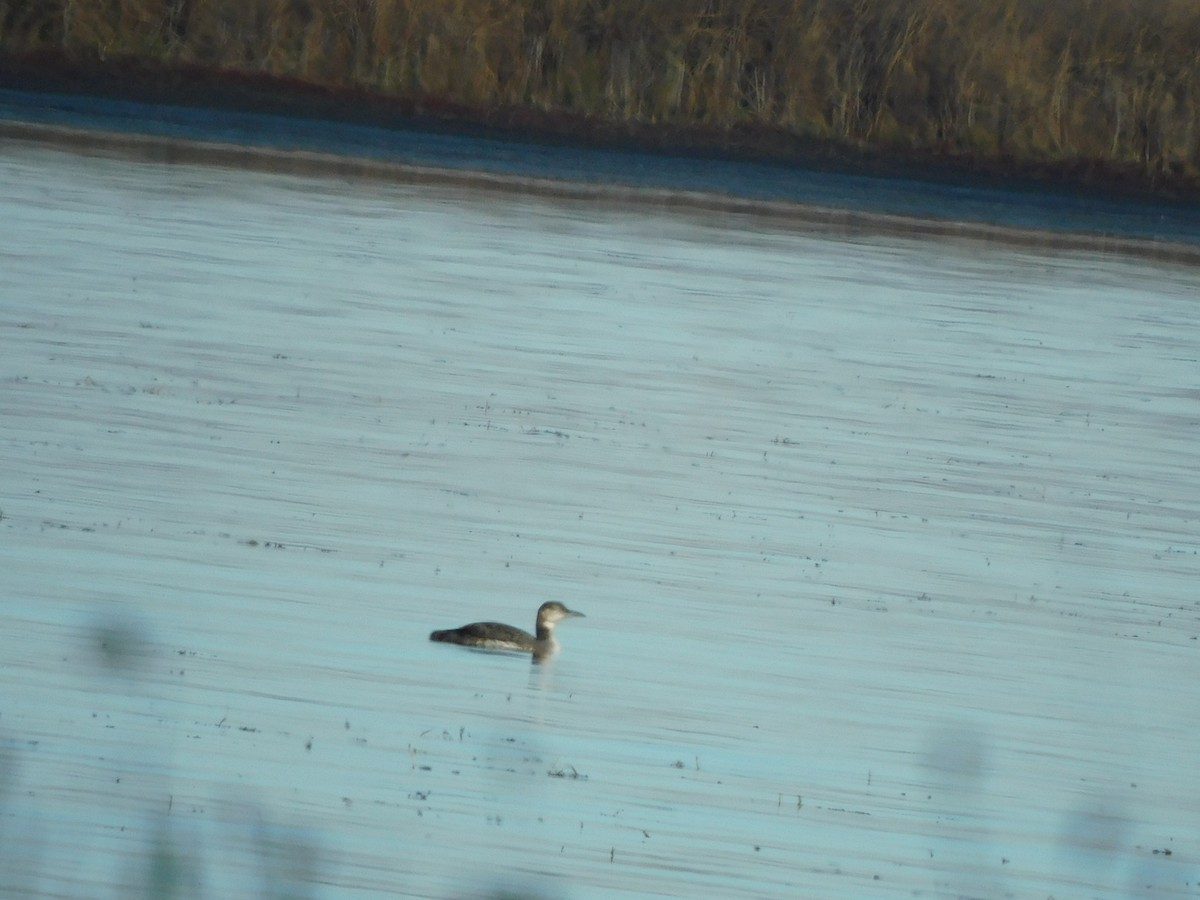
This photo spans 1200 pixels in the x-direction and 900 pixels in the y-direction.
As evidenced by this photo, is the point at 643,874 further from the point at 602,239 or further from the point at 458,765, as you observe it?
the point at 602,239

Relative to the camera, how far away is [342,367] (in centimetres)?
1481

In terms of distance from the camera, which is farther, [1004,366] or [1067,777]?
[1004,366]

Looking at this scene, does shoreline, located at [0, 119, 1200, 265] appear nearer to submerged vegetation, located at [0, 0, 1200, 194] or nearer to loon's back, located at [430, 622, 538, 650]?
submerged vegetation, located at [0, 0, 1200, 194]

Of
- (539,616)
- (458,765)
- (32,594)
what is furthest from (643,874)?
(32,594)

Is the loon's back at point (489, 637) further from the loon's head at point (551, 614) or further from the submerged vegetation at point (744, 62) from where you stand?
the submerged vegetation at point (744, 62)

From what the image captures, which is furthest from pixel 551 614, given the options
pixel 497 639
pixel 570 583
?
pixel 570 583

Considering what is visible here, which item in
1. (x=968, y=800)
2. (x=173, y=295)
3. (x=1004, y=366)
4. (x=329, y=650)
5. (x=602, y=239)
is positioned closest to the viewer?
(x=968, y=800)

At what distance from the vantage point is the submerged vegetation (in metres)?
26.8

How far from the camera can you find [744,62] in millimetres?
27594

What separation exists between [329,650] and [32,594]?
1105 mm

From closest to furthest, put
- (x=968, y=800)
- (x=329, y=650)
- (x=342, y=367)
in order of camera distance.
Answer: (x=968, y=800) < (x=329, y=650) < (x=342, y=367)

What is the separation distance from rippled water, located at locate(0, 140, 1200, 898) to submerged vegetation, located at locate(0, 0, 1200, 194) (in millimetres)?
7026

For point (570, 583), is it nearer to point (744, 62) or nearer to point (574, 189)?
point (574, 189)

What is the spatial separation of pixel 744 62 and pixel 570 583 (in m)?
18.2
